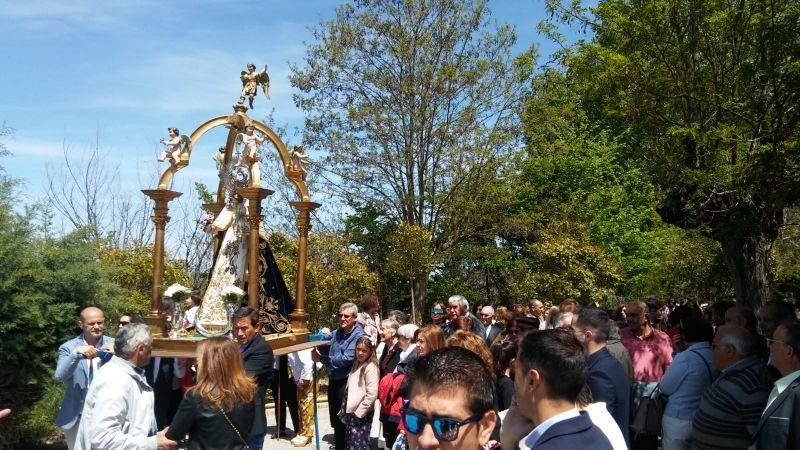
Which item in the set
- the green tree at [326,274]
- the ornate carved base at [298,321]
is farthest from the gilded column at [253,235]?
the green tree at [326,274]

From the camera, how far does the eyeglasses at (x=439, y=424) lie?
2.46 meters

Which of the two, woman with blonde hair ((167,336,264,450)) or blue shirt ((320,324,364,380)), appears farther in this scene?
blue shirt ((320,324,364,380))

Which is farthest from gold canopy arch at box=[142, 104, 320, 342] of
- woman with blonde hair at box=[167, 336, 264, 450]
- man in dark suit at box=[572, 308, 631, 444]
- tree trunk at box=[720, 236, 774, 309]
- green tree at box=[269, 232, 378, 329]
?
tree trunk at box=[720, 236, 774, 309]

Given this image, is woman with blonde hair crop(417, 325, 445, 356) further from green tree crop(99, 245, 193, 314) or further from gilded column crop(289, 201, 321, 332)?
green tree crop(99, 245, 193, 314)

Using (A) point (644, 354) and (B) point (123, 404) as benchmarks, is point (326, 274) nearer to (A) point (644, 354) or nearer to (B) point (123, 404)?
(A) point (644, 354)

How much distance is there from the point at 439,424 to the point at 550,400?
595mm

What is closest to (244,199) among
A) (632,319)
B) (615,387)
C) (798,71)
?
(632,319)

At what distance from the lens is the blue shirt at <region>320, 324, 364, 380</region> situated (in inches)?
322

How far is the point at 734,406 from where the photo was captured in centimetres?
485

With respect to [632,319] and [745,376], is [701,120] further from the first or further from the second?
[745,376]

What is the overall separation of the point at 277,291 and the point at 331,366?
227cm

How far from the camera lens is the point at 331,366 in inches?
328

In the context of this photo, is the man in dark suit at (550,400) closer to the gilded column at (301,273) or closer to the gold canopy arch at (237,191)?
the gold canopy arch at (237,191)

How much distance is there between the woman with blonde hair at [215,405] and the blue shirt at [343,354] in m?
3.48
